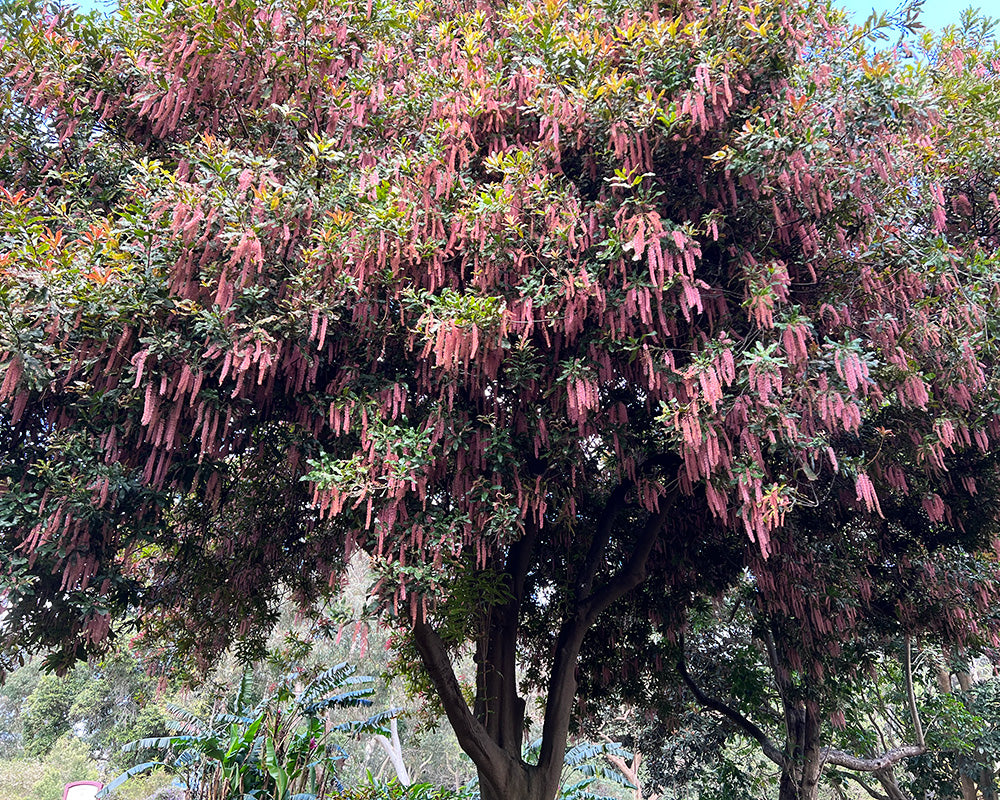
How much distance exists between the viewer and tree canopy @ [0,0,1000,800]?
3934 millimetres

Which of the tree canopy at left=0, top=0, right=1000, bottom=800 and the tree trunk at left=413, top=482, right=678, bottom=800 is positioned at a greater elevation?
the tree canopy at left=0, top=0, right=1000, bottom=800

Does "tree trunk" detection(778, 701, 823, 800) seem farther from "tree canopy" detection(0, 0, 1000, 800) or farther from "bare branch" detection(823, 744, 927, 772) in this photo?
"tree canopy" detection(0, 0, 1000, 800)

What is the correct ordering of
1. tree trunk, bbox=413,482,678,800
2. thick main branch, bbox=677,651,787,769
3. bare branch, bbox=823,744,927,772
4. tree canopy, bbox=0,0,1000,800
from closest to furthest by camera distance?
tree canopy, bbox=0,0,1000,800 → tree trunk, bbox=413,482,678,800 → bare branch, bbox=823,744,927,772 → thick main branch, bbox=677,651,787,769

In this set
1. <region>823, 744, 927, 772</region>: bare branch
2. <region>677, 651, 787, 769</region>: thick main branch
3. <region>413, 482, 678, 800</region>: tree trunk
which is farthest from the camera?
<region>677, 651, 787, 769</region>: thick main branch

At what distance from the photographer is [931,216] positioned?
4.92m

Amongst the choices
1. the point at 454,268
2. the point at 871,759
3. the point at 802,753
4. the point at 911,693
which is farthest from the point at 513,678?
the point at 911,693

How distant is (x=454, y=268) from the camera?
15.1 ft

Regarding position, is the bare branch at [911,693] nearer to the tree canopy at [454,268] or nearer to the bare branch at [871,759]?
the bare branch at [871,759]

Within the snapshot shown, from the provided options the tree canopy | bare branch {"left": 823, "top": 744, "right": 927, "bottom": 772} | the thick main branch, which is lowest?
bare branch {"left": 823, "top": 744, "right": 927, "bottom": 772}

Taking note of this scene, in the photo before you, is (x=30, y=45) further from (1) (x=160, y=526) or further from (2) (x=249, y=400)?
(1) (x=160, y=526)

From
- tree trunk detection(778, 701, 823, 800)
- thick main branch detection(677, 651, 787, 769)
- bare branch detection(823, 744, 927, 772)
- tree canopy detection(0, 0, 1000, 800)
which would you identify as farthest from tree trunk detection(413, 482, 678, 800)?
bare branch detection(823, 744, 927, 772)

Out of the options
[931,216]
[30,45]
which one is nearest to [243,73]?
[30,45]

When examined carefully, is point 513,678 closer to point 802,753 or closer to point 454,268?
point 454,268

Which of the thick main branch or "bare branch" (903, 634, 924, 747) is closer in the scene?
"bare branch" (903, 634, 924, 747)
